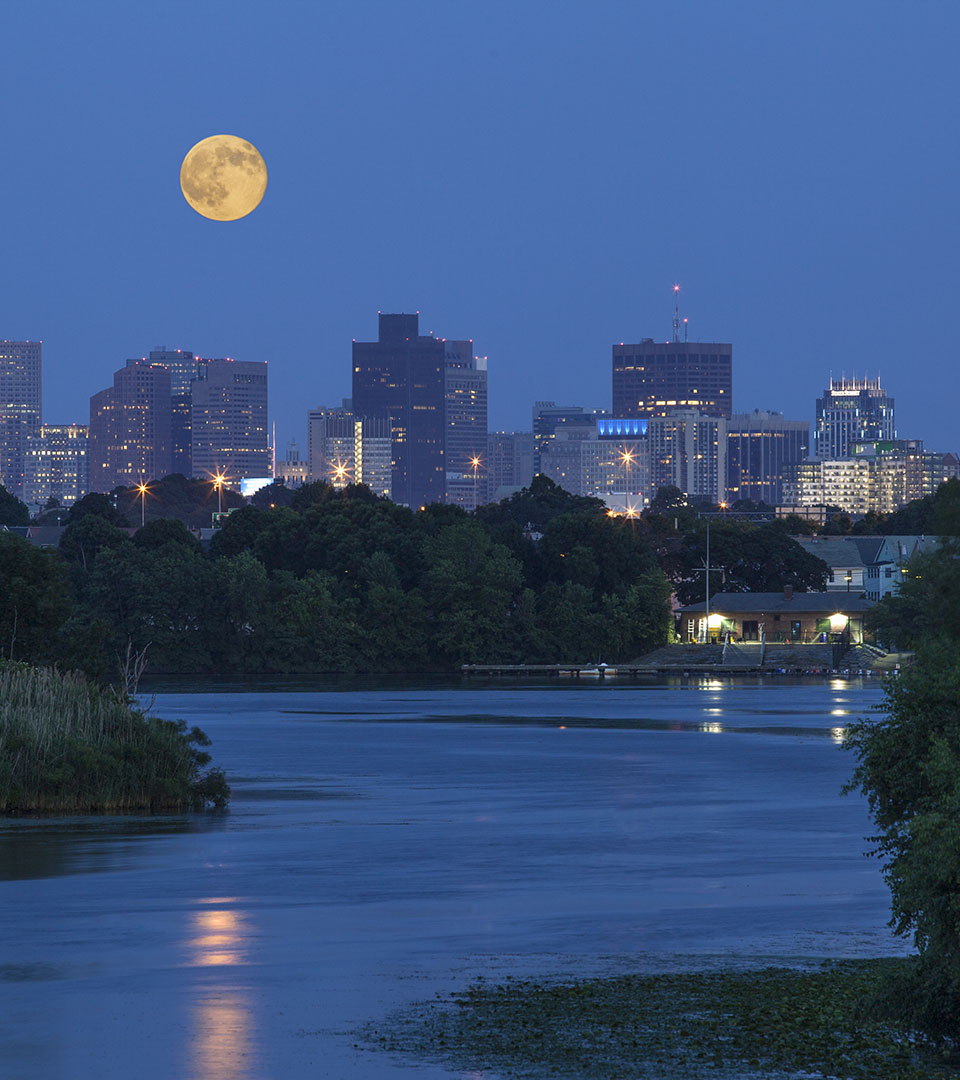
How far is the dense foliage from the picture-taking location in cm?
1606

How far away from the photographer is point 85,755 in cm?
3659

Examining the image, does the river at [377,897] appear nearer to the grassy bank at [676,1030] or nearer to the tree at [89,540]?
the grassy bank at [676,1030]

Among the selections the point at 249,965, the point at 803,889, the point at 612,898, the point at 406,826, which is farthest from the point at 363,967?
the point at 406,826

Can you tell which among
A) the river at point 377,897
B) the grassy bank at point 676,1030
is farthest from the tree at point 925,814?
the river at point 377,897

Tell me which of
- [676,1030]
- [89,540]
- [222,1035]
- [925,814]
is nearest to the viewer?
[925,814]

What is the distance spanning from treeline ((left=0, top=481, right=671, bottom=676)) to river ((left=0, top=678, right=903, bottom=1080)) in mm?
67279

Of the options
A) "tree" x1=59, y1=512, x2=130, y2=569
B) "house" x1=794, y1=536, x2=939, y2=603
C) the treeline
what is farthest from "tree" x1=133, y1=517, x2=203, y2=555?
"house" x1=794, y1=536, x2=939, y2=603

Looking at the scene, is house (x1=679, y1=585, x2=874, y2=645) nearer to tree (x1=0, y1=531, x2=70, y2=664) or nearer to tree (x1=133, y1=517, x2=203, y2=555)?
tree (x1=133, y1=517, x2=203, y2=555)

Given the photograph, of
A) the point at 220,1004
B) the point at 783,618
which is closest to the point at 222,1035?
the point at 220,1004

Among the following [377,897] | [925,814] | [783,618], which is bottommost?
[377,897]

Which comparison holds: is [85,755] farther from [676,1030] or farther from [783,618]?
[783,618]

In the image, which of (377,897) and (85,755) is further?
(85,755)

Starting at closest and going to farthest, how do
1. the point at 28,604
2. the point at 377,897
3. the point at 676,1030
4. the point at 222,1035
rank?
the point at 676,1030
the point at 222,1035
the point at 377,897
the point at 28,604

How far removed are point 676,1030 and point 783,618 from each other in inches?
4801
